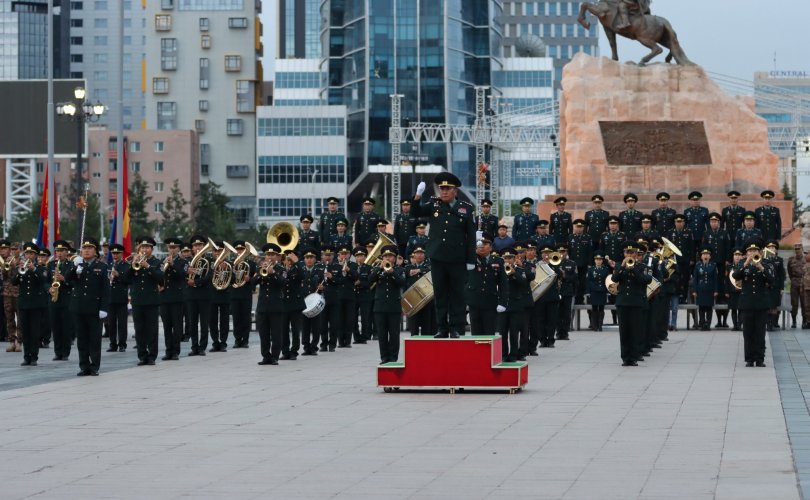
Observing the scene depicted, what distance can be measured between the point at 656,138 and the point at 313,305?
14.1 metres

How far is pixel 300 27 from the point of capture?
520ft

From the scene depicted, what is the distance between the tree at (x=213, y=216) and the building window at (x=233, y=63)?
17.7m

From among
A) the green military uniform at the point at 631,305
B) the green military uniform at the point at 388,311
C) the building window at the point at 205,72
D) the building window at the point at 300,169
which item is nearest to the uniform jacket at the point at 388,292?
the green military uniform at the point at 388,311

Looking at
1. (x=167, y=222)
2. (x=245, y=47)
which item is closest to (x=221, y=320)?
(x=167, y=222)

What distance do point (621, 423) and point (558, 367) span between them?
22.1ft

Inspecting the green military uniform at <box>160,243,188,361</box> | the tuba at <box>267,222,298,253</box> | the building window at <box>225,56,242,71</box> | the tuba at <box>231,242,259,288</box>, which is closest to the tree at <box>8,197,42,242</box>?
the building window at <box>225,56,242,71</box>

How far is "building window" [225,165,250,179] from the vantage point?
411 feet

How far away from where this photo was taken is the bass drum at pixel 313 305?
2227 centimetres

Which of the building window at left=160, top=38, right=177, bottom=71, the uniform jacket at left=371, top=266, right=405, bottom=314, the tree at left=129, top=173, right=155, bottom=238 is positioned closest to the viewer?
the uniform jacket at left=371, top=266, right=405, bottom=314

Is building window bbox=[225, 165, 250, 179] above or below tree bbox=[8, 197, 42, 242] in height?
above

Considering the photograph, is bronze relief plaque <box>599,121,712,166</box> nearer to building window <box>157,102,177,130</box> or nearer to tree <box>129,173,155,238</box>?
tree <box>129,173,155,238</box>

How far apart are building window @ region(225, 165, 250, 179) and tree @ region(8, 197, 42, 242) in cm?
3549

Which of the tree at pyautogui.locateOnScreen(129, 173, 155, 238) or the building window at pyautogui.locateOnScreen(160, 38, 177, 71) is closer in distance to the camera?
the tree at pyautogui.locateOnScreen(129, 173, 155, 238)

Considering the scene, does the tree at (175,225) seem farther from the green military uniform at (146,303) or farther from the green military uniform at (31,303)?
the green military uniform at (146,303)
